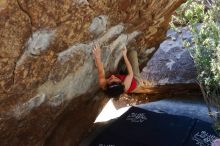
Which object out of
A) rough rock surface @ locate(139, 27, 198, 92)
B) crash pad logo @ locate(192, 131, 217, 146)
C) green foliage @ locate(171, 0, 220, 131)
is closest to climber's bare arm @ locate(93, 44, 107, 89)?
green foliage @ locate(171, 0, 220, 131)

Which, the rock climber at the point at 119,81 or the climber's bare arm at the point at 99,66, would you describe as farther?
the rock climber at the point at 119,81

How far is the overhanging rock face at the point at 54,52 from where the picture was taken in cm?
412

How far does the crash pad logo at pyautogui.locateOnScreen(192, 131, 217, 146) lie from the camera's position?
673cm

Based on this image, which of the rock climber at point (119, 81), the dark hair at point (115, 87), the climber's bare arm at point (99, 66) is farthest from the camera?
the dark hair at point (115, 87)

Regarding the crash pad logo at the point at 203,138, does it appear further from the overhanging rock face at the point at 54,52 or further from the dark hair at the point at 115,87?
the overhanging rock face at the point at 54,52

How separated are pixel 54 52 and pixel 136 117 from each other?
3.15 m

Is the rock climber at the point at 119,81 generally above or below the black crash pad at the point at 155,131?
above

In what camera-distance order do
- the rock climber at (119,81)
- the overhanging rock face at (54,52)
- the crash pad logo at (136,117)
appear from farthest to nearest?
the crash pad logo at (136,117)
the rock climber at (119,81)
the overhanging rock face at (54,52)

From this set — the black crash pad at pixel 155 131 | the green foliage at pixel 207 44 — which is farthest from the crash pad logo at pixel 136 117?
the green foliage at pixel 207 44

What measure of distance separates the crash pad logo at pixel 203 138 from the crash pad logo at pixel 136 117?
38.0 inches

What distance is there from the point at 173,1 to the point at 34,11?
2.80 m

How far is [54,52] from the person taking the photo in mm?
4617

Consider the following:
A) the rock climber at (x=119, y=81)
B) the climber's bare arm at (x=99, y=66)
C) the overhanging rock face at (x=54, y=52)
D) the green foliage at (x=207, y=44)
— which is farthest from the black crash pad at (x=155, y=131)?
the climber's bare arm at (x=99, y=66)

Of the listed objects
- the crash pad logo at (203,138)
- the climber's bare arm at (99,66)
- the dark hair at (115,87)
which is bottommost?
the crash pad logo at (203,138)
